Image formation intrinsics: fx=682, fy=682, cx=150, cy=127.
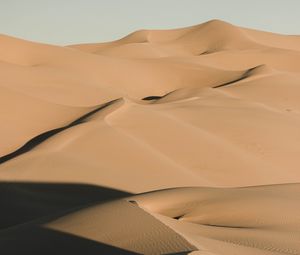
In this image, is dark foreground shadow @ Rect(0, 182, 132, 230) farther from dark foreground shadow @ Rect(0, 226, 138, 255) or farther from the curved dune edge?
dark foreground shadow @ Rect(0, 226, 138, 255)

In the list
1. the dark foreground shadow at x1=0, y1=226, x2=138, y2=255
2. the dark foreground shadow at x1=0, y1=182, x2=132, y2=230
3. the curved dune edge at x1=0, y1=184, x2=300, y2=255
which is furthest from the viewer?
the dark foreground shadow at x1=0, y1=182, x2=132, y2=230

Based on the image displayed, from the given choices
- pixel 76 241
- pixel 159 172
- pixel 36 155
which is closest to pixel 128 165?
pixel 159 172

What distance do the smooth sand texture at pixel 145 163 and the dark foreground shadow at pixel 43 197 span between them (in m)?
0.01

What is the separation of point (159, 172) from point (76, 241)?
179 inches

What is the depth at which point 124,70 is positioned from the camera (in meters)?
24.2

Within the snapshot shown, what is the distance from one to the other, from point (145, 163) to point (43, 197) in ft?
6.94

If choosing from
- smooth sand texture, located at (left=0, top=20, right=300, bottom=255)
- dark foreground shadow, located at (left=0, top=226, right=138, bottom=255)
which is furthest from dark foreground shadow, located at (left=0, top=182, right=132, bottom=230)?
dark foreground shadow, located at (left=0, top=226, right=138, bottom=255)

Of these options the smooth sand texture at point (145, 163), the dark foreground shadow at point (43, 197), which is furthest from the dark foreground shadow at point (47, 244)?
the dark foreground shadow at point (43, 197)

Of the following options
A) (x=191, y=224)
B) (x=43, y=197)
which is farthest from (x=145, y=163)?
(x=191, y=224)

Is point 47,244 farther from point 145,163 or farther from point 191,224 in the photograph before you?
point 145,163

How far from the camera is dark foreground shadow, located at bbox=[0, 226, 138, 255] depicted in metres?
4.86

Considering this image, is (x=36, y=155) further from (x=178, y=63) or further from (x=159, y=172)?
(x=178, y=63)

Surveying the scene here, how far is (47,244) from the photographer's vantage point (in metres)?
5.24

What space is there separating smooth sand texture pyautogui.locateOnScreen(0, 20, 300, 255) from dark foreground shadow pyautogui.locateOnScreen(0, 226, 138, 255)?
12 mm
